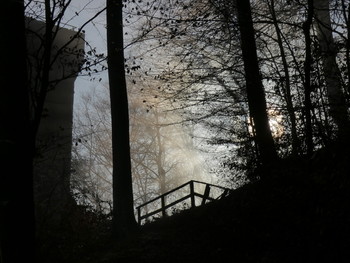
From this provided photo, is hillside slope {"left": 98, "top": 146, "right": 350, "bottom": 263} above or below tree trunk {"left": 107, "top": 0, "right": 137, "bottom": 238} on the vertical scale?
below

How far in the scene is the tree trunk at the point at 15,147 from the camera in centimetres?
310

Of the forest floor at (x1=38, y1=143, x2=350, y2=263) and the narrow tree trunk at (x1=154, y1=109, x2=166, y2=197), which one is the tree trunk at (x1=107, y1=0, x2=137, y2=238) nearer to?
the forest floor at (x1=38, y1=143, x2=350, y2=263)

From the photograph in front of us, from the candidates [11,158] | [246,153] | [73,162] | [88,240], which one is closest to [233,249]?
[11,158]

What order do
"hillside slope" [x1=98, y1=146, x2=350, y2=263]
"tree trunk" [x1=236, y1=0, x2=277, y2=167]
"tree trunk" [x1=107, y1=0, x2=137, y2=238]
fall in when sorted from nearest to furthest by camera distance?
"hillside slope" [x1=98, y1=146, x2=350, y2=263], "tree trunk" [x1=236, y1=0, x2=277, y2=167], "tree trunk" [x1=107, y1=0, x2=137, y2=238]

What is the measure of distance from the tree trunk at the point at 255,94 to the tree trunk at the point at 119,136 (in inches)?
126

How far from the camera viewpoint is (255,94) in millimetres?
8156

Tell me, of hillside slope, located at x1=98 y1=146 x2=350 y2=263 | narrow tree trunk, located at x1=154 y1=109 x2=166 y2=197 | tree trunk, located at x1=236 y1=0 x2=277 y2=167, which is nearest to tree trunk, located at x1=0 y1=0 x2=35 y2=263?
hillside slope, located at x1=98 y1=146 x2=350 y2=263

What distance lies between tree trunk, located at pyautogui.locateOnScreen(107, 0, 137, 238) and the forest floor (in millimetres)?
1071

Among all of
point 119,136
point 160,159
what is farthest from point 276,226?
point 160,159

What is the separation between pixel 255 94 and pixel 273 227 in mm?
3749

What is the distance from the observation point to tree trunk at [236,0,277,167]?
8.02 m

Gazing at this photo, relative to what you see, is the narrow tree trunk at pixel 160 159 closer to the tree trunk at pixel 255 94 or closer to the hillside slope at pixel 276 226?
the tree trunk at pixel 255 94

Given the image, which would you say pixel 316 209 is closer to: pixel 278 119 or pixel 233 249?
pixel 233 249

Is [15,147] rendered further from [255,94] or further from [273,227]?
[255,94]
